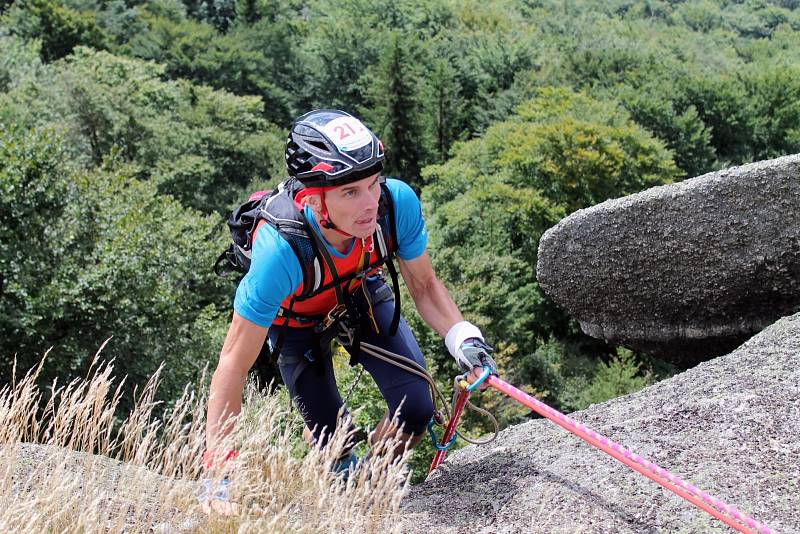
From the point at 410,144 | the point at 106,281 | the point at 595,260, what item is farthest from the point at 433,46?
the point at 595,260

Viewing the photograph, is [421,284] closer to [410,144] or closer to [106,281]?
[106,281]

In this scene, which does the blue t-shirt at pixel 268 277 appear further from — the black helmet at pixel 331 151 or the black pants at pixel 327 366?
the black pants at pixel 327 366

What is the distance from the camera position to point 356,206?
13.4 feet

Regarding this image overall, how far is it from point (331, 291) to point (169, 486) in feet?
4.97

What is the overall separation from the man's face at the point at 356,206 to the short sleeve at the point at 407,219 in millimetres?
374

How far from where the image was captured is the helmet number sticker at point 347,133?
409 cm

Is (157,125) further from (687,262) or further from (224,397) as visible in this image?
(224,397)

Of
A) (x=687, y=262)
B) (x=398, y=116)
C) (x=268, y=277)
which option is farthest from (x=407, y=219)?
(x=398, y=116)

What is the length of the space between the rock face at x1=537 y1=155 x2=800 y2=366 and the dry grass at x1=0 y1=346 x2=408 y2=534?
22.8 ft

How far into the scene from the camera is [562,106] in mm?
43188

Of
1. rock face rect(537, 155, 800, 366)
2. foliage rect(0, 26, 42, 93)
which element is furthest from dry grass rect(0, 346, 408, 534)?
foliage rect(0, 26, 42, 93)

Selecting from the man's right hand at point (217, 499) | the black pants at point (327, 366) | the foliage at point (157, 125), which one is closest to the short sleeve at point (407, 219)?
the black pants at point (327, 366)

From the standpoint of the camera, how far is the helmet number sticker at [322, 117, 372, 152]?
4090mm

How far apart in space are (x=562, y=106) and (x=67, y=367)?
104ft
